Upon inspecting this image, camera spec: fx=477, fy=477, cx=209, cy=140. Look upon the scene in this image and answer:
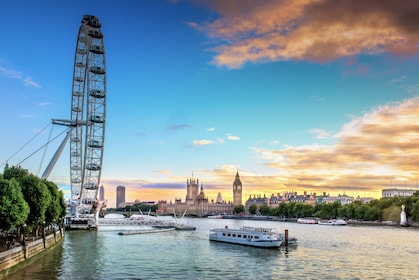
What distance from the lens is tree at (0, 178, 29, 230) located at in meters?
36.2

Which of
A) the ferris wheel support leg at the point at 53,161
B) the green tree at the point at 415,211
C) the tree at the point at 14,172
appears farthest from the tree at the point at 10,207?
the green tree at the point at 415,211

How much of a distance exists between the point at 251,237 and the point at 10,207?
36581 millimetres

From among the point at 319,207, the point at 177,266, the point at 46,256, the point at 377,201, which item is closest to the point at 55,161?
the point at 46,256

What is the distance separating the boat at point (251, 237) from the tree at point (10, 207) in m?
33.2

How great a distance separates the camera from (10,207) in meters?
36.8

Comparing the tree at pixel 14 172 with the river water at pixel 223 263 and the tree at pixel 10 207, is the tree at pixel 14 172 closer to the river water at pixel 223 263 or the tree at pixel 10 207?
the river water at pixel 223 263

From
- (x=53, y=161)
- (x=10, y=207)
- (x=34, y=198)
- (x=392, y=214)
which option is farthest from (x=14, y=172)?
(x=392, y=214)

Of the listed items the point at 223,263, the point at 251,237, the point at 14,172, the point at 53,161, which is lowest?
the point at 223,263

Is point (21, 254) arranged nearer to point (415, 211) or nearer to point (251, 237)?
point (251, 237)

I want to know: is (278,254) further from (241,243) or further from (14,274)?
(14,274)

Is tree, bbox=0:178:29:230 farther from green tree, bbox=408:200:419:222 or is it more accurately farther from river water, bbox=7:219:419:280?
green tree, bbox=408:200:419:222

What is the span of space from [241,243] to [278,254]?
12.6 meters

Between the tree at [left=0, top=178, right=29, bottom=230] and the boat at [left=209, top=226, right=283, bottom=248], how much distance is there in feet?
109

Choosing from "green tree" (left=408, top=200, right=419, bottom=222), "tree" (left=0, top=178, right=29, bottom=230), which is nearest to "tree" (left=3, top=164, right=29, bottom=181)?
"tree" (left=0, top=178, right=29, bottom=230)
